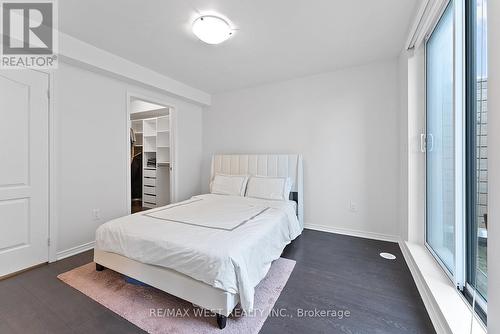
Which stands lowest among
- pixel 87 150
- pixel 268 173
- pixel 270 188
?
pixel 270 188

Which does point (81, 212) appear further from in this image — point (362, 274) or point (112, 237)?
point (362, 274)

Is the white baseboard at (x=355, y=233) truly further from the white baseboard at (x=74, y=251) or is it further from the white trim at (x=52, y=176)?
the white trim at (x=52, y=176)

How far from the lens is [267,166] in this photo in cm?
340

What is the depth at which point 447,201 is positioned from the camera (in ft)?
5.42

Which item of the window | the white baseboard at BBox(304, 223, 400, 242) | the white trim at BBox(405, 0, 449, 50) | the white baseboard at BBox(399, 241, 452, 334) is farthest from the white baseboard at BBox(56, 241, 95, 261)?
the white trim at BBox(405, 0, 449, 50)

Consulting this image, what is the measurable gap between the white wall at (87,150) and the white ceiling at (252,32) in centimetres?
51

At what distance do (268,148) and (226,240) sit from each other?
7.55ft

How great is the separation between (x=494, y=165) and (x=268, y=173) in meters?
2.61

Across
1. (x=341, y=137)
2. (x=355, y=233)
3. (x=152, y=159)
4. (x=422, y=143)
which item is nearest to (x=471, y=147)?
(x=422, y=143)

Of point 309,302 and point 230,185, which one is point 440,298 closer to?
point 309,302

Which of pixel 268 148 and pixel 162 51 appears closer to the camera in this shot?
pixel 162 51

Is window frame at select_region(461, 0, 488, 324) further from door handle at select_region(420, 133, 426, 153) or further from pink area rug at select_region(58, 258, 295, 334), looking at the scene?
pink area rug at select_region(58, 258, 295, 334)

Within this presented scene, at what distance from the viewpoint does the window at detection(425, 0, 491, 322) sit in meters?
1.21

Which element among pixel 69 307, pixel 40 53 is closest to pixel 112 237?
pixel 69 307
